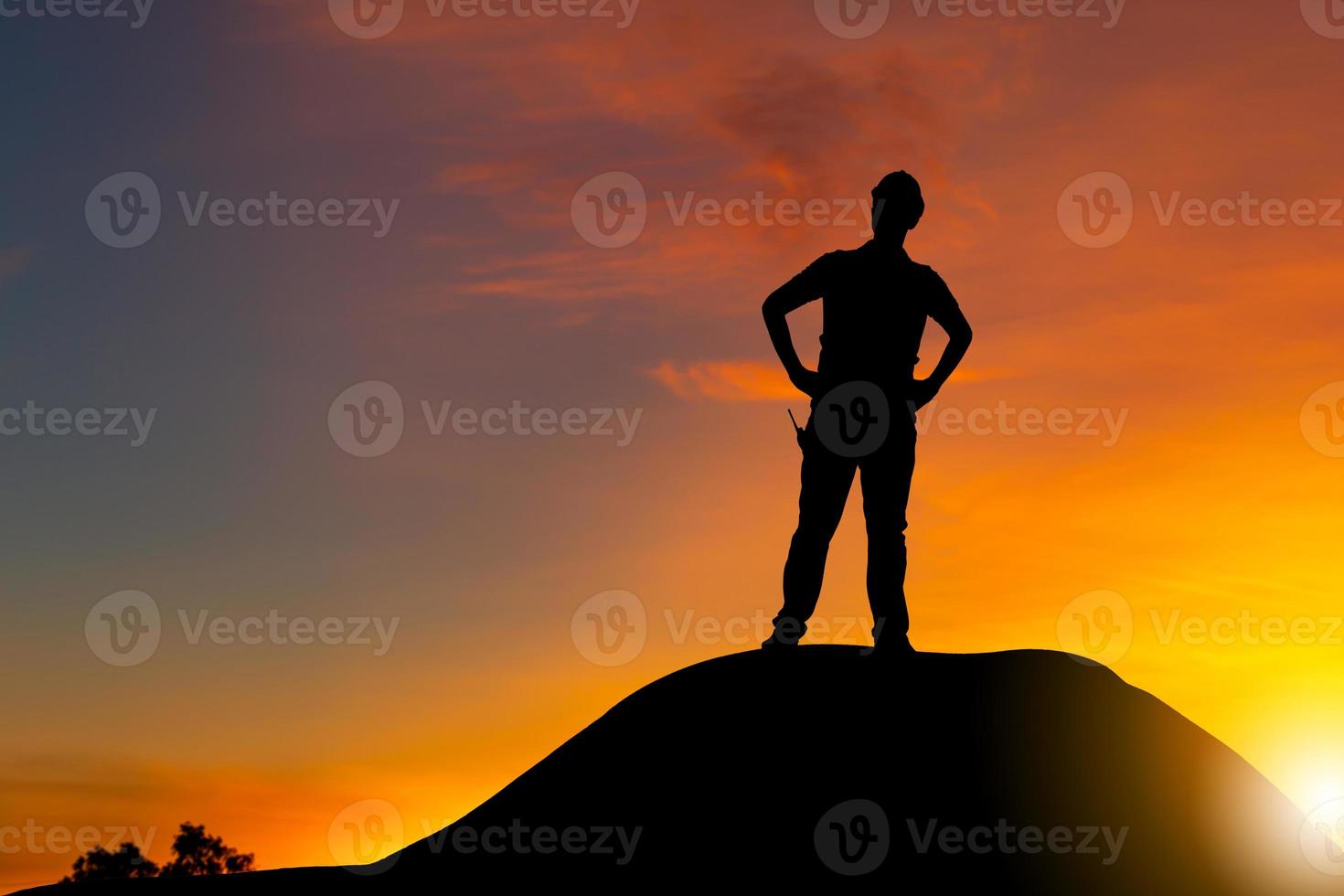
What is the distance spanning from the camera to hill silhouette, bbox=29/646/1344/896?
12.3m

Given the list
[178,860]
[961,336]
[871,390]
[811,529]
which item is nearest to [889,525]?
[811,529]

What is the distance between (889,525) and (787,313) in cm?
221

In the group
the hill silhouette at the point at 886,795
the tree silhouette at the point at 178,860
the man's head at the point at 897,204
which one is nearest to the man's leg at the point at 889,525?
the hill silhouette at the point at 886,795

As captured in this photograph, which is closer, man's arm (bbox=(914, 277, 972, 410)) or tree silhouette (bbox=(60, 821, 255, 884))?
man's arm (bbox=(914, 277, 972, 410))

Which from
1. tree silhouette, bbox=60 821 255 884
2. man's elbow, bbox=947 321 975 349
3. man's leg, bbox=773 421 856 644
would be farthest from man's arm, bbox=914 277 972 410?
tree silhouette, bbox=60 821 255 884

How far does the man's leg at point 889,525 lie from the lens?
44.5 feet

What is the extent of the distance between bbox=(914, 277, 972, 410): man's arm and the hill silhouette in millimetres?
2656

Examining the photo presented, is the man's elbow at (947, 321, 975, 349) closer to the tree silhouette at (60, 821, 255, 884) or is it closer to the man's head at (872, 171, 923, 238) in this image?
the man's head at (872, 171, 923, 238)

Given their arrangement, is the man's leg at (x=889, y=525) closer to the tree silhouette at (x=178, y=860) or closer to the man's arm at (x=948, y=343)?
the man's arm at (x=948, y=343)

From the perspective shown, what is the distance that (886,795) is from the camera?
12727mm

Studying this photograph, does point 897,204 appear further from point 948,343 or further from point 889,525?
point 889,525

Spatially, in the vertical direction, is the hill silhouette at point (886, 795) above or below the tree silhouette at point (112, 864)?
below

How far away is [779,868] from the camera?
39.9 feet

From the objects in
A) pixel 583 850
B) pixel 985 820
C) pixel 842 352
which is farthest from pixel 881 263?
pixel 583 850
